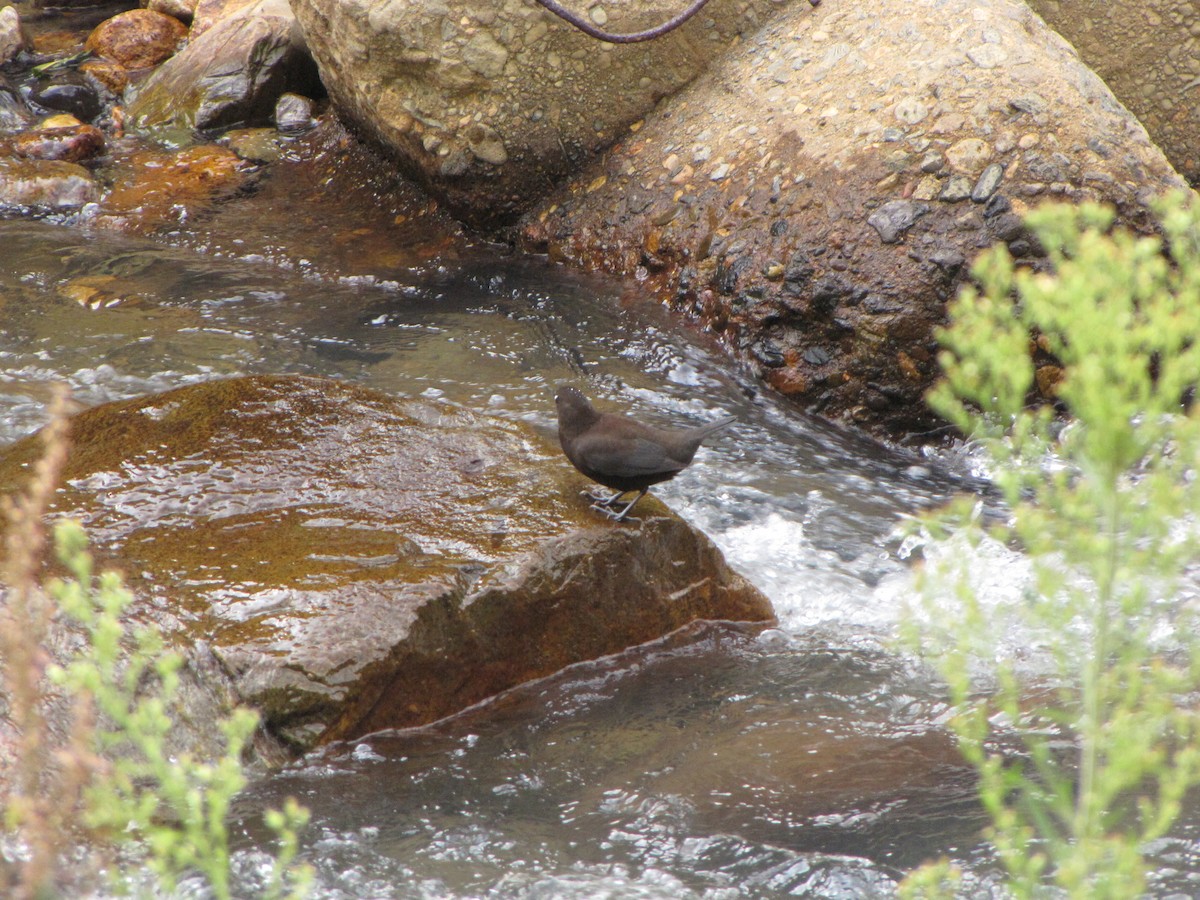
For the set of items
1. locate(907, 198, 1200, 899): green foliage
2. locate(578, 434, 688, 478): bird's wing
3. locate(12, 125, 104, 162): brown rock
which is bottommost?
locate(578, 434, 688, 478): bird's wing

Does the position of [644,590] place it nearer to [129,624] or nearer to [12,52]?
[129,624]

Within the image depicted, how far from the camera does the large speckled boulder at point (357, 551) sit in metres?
3.73

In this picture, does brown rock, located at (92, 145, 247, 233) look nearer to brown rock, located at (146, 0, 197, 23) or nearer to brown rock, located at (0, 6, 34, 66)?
brown rock, located at (0, 6, 34, 66)

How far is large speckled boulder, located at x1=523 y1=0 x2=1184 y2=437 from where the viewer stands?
6.04 meters

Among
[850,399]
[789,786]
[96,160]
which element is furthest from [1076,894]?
[96,160]

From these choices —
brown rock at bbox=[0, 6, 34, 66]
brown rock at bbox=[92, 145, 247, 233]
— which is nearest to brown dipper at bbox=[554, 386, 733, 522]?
brown rock at bbox=[92, 145, 247, 233]

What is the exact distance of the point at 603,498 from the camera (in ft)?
14.9

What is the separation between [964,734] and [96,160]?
8559mm

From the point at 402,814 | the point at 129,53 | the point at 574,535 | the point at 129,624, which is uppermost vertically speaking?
the point at 129,53

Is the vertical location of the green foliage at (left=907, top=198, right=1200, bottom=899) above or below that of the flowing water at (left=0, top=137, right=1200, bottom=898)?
above

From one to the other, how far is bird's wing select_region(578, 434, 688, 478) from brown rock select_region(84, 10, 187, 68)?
9444mm

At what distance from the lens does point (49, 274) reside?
7.64 meters

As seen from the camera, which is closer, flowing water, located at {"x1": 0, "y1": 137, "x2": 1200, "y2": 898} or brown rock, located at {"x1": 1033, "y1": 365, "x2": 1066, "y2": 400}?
flowing water, located at {"x1": 0, "y1": 137, "x2": 1200, "y2": 898}

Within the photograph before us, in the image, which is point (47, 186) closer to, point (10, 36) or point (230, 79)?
point (230, 79)
